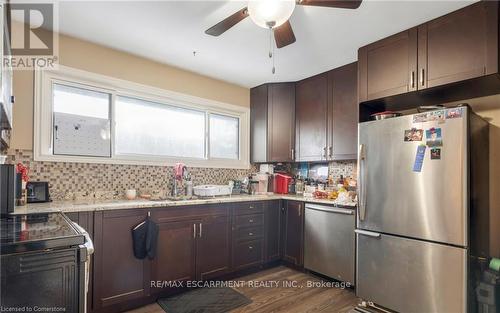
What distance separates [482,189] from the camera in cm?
216

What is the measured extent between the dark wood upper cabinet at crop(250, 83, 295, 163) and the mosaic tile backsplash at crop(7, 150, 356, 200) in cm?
77

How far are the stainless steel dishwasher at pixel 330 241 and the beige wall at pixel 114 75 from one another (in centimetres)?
191

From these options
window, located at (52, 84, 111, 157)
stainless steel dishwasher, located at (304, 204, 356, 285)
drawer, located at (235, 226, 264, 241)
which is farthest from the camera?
drawer, located at (235, 226, 264, 241)

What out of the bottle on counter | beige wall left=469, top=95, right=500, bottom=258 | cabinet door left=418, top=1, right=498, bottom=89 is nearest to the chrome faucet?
the bottle on counter

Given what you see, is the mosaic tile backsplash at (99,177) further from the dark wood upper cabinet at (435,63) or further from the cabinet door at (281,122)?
the dark wood upper cabinet at (435,63)

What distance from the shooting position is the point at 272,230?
337 centimetres

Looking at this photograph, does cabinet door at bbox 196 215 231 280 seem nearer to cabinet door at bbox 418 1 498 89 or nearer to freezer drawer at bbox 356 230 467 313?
freezer drawer at bbox 356 230 467 313

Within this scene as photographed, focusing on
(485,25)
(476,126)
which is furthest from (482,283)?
(485,25)

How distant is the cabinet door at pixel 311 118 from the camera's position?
3.35 metres

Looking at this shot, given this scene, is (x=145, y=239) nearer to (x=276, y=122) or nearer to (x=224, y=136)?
(x=224, y=136)

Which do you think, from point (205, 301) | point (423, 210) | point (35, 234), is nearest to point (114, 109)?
point (35, 234)

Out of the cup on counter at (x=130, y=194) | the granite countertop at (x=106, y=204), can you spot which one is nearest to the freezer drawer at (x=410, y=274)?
the granite countertop at (x=106, y=204)

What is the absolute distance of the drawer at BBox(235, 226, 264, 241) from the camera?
304 centimetres

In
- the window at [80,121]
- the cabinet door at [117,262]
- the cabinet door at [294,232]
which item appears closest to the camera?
the cabinet door at [117,262]
